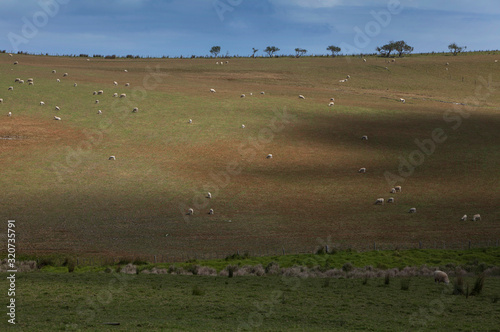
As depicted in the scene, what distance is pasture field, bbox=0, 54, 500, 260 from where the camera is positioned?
1698 inches

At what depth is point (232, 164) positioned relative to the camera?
61.9 metres

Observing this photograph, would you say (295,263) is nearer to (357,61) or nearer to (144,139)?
(144,139)

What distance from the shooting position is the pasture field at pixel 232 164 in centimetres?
4312

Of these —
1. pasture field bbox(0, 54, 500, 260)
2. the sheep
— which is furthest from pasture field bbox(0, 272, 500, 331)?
pasture field bbox(0, 54, 500, 260)

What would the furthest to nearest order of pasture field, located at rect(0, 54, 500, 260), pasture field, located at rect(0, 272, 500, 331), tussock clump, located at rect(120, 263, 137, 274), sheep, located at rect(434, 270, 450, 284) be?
1. pasture field, located at rect(0, 54, 500, 260)
2. tussock clump, located at rect(120, 263, 137, 274)
3. sheep, located at rect(434, 270, 450, 284)
4. pasture field, located at rect(0, 272, 500, 331)

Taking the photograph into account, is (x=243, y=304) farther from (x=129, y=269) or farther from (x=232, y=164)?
(x=232, y=164)

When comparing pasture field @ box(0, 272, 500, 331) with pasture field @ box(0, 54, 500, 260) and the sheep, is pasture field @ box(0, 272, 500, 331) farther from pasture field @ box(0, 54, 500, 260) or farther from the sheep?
pasture field @ box(0, 54, 500, 260)

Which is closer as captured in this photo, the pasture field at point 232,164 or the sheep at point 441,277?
the sheep at point 441,277

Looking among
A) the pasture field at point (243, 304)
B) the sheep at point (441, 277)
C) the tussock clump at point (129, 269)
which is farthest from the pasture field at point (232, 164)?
the sheep at point (441, 277)

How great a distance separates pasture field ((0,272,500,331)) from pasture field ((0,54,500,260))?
1035cm

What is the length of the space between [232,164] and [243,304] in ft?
128

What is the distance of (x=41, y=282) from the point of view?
28.2m

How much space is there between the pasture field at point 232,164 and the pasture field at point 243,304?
33.9 ft

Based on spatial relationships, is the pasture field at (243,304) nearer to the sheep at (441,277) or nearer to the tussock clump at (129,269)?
the sheep at (441,277)
